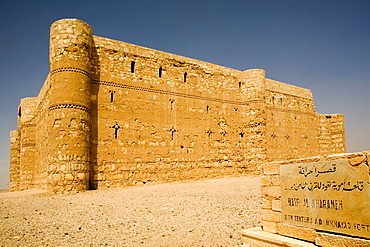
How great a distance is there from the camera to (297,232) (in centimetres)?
455

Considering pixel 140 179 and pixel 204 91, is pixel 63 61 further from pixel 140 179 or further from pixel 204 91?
pixel 204 91

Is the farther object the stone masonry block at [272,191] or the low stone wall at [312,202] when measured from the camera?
the stone masonry block at [272,191]

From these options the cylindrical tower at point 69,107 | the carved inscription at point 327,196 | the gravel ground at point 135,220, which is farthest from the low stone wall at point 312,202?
the cylindrical tower at point 69,107

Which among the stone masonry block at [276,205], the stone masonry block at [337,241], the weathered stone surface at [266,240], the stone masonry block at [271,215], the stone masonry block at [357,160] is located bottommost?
the weathered stone surface at [266,240]

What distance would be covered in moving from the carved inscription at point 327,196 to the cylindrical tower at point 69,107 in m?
9.48

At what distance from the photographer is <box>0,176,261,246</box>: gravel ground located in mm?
5641

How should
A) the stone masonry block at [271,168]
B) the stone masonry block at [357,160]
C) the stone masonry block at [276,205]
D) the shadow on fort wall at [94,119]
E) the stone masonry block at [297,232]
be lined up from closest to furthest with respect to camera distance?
1. the stone masonry block at [357,160]
2. the stone masonry block at [297,232]
3. the stone masonry block at [276,205]
4. the stone masonry block at [271,168]
5. the shadow on fort wall at [94,119]

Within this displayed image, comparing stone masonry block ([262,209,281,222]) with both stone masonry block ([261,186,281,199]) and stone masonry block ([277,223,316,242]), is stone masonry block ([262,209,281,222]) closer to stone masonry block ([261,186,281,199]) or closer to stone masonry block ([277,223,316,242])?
stone masonry block ([277,223,316,242])

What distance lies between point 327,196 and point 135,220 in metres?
4.41

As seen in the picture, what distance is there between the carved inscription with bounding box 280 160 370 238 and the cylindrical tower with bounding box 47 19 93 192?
31.1 feet

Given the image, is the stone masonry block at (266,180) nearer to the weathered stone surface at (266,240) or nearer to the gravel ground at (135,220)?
the weathered stone surface at (266,240)

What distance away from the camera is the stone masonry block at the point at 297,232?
4.35 metres

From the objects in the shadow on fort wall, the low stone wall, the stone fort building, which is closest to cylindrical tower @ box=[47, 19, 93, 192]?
the stone fort building

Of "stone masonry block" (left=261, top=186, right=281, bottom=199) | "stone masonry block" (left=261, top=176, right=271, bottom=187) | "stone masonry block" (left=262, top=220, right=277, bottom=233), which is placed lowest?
"stone masonry block" (left=262, top=220, right=277, bottom=233)
